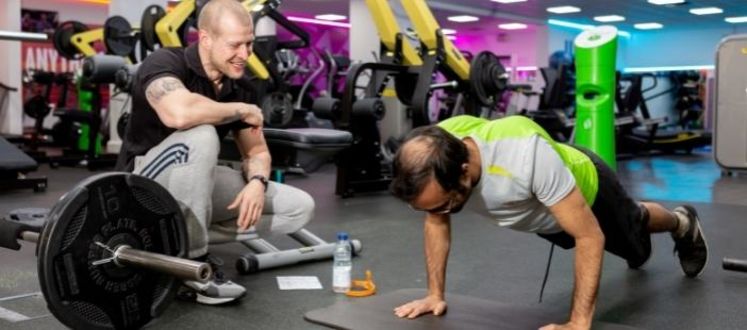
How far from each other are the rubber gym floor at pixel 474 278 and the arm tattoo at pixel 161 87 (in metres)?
0.62

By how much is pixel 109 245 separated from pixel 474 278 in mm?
1389

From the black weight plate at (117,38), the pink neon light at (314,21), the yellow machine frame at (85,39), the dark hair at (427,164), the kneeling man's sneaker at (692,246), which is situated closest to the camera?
the dark hair at (427,164)

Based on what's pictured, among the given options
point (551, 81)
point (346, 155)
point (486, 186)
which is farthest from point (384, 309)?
point (551, 81)

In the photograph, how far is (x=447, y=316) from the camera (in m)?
1.93

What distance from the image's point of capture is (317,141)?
2.60 meters

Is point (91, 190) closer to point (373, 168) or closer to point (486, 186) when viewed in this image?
point (486, 186)

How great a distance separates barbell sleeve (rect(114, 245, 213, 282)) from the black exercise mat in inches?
18.2

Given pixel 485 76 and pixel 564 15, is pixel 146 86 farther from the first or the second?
pixel 564 15

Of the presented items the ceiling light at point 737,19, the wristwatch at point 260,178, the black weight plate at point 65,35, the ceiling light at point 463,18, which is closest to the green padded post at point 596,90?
the wristwatch at point 260,178

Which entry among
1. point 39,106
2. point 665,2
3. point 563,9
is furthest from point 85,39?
point 665,2

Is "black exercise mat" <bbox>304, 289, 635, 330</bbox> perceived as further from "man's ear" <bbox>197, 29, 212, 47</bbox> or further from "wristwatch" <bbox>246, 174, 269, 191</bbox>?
"man's ear" <bbox>197, 29, 212, 47</bbox>

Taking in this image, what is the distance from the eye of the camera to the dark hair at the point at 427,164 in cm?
151

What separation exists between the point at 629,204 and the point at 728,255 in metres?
1.24

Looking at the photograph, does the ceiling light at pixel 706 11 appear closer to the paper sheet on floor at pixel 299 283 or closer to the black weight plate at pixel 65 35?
the black weight plate at pixel 65 35
